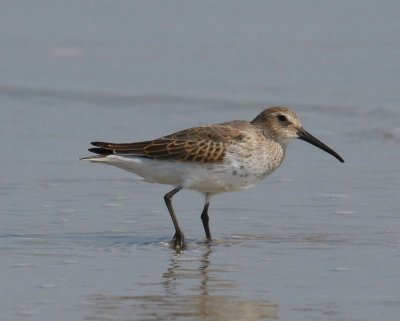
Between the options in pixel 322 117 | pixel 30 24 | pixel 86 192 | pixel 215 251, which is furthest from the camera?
pixel 30 24

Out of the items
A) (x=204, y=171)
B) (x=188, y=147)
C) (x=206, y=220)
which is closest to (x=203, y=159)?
(x=204, y=171)

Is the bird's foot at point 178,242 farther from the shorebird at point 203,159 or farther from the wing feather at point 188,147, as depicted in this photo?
the wing feather at point 188,147

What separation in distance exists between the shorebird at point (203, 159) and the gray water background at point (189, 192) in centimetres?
46

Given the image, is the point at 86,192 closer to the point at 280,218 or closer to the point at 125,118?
the point at 280,218

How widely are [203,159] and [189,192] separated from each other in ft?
6.32

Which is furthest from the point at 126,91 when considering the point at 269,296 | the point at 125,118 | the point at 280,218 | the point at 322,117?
the point at 269,296

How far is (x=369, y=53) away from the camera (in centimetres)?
1938

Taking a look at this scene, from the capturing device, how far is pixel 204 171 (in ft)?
33.9

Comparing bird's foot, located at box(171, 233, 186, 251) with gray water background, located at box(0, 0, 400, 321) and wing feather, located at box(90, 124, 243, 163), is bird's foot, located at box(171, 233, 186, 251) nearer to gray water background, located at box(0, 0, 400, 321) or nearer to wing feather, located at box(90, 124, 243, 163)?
gray water background, located at box(0, 0, 400, 321)

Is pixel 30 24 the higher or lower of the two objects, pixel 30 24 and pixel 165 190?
the higher

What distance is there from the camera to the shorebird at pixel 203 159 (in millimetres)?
10320

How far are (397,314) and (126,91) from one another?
34.9ft

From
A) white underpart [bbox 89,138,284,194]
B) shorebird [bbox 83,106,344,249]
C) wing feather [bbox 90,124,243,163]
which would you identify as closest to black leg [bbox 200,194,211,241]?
shorebird [bbox 83,106,344,249]

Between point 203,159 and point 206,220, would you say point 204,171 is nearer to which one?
point 203,159
